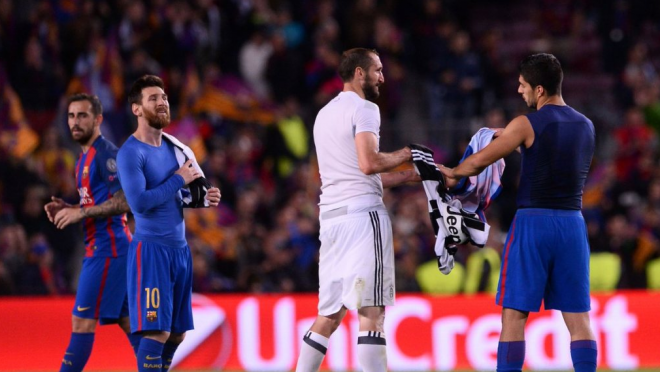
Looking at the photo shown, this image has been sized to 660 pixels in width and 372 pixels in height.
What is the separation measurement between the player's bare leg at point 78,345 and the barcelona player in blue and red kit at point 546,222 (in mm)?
3057

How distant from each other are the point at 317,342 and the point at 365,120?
1504 mm

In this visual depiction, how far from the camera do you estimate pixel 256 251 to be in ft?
43.7

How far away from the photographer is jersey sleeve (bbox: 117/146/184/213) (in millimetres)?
7414

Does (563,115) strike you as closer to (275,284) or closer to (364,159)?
(364,159)

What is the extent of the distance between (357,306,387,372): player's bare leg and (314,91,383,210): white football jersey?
0.74m

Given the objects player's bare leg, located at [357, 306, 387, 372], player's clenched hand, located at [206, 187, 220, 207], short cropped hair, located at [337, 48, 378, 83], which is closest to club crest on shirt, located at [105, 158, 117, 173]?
player's clenched hand, located at [206, 187, 220, 207]

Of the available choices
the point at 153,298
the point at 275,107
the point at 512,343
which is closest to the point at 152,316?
the point at 153,298

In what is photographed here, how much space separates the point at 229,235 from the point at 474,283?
3.05m

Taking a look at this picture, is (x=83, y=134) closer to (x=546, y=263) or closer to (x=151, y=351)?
(x=151, y=351)

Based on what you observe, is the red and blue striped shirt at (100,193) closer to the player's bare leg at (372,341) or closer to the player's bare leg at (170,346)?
the player's bare leg at (170,346)

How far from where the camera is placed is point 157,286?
24.5 feet

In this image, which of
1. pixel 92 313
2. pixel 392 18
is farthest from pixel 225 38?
pixel 92 313

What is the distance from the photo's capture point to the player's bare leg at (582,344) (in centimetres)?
713

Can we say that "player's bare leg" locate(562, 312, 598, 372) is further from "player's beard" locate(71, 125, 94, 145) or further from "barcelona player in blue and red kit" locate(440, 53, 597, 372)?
"player's beard" locate(71, 125, 94, 145)
